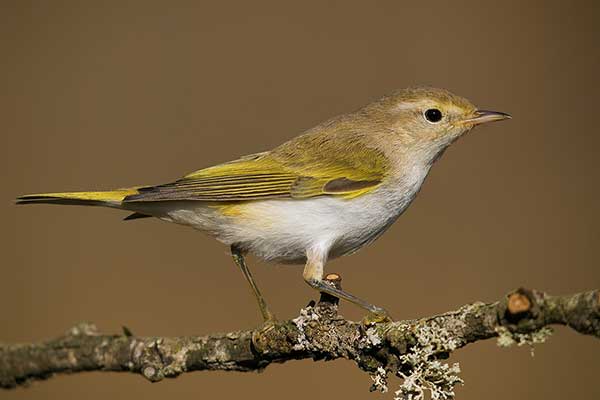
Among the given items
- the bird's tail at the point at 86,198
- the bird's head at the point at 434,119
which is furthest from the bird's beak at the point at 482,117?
the bird's tail at the point at 86,198

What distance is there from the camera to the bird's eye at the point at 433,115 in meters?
3.96

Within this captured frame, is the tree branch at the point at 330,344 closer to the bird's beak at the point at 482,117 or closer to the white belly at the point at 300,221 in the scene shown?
the white belly at the point at 300,221

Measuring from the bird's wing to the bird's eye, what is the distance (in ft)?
1.16

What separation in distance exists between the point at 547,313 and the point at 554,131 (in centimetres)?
411

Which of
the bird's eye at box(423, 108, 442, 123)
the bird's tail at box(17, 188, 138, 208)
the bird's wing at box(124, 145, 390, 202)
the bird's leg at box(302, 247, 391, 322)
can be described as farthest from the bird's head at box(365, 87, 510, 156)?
the bird's tail at box(17, 188, 138, 208)

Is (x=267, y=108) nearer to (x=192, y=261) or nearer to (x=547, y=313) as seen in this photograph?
(x=192, y=261)

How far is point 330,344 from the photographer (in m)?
2.79

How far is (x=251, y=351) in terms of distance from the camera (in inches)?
121

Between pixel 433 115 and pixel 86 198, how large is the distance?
72.1 inches

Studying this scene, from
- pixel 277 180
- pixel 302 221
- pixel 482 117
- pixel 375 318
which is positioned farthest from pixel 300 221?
pixel 482 117

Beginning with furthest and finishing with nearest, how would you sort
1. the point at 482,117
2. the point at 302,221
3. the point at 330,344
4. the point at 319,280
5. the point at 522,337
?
the point at 482,117 → the point at 302,221 → the point at 319,280 → the point at 330,344 → the point at 522,337

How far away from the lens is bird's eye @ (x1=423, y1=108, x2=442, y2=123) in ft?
13.0

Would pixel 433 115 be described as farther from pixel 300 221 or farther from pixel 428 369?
pixel 428 369

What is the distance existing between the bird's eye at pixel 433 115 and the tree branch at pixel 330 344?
111 cm
